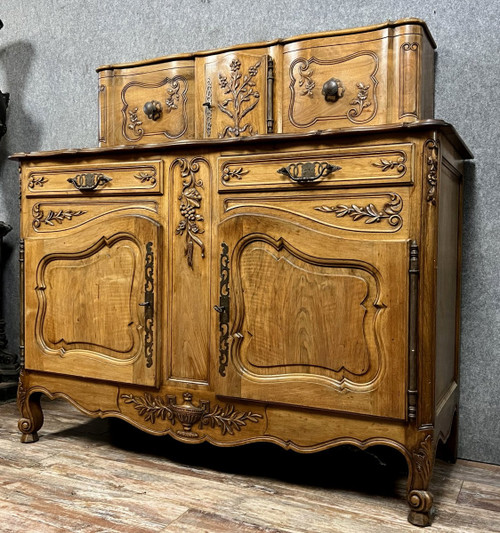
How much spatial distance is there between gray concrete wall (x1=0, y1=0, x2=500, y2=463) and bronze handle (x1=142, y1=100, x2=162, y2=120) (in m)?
0.36

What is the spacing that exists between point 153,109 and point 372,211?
906 millimetres

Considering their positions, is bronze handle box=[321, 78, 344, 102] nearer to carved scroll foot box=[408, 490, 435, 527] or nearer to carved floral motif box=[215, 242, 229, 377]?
carved floral motif box=[215, 242, 229, 377]

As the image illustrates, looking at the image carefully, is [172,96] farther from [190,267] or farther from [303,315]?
[303,315]

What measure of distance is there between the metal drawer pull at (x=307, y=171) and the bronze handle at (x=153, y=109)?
2.17 feet

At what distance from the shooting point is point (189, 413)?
1.60 metres

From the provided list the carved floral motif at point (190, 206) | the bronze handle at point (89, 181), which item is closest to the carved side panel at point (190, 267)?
the carved floral motif at point (190, 206)

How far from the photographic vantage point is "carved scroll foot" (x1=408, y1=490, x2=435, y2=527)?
1.34 metres

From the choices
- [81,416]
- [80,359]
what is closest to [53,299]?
[80,359]

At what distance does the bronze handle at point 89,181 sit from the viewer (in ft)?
5.60

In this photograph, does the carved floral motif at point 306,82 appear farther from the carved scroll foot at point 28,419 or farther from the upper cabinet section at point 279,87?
the carved scroll foot at point 28,419

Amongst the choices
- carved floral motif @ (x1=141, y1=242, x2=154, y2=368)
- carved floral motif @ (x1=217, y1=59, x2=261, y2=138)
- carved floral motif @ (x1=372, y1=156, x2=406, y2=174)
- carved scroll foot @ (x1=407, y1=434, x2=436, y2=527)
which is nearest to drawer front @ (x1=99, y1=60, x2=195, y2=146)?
carved floral motif @ (x1=217, y1=59, x2=261, y2=138)

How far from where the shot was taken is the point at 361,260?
1402 mm

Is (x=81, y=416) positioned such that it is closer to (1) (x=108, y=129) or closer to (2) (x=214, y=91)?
(1) (x=108, y=129)

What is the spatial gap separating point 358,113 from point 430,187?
0.46 metres
